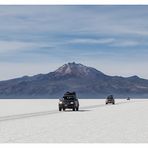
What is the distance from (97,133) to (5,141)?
4733 mm

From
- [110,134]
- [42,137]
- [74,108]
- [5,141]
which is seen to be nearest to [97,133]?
[110,134]

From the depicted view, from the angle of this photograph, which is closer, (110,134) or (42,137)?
(42,137)

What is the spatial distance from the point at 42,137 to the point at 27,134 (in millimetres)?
1683

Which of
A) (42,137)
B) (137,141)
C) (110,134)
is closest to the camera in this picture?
(137,141)

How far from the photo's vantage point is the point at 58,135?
21.8 m

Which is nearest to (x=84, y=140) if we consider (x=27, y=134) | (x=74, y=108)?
(x=27, y=134)

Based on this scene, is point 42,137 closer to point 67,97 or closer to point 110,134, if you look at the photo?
point 110,134
